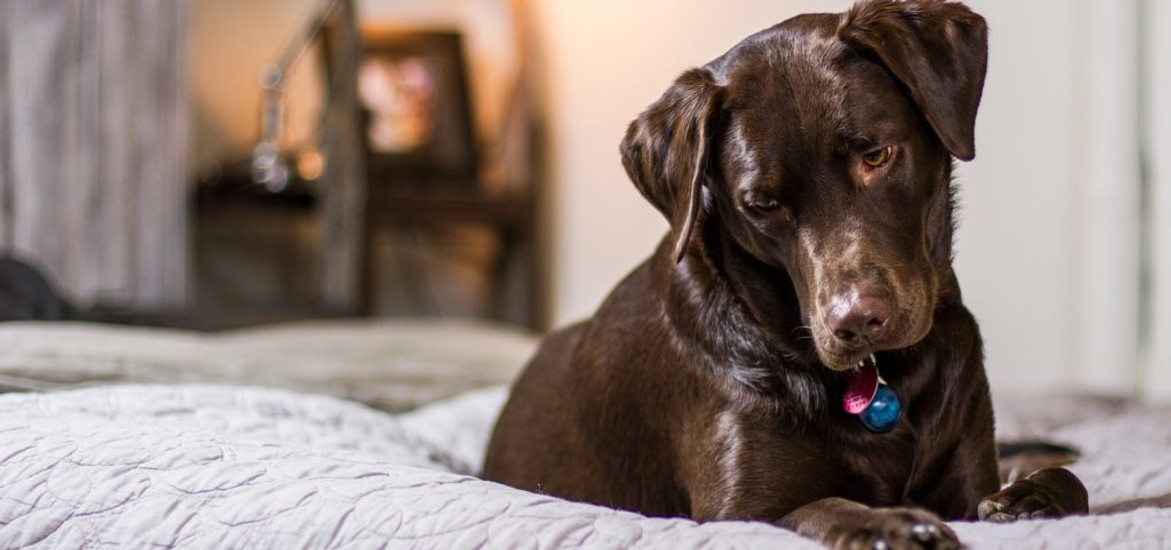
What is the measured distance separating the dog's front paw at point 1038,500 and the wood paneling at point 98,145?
353 cm

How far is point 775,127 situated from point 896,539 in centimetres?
46

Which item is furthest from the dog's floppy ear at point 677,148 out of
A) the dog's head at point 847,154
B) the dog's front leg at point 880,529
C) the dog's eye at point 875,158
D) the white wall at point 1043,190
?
the white wall at point 1043,190

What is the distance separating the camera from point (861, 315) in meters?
1.13

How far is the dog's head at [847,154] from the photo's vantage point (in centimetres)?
118

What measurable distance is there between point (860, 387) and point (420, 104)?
384cm

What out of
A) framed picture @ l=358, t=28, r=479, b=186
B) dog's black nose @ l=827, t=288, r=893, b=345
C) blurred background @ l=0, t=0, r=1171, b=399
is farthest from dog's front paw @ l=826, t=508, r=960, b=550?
framed picture @ l=358, t=28, r=479, b=186

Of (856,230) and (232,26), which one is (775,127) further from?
(232,26)

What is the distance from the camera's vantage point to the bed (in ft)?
3.52

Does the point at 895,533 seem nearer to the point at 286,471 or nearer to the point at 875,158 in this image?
the point at 875,158

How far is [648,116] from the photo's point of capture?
1.40 m

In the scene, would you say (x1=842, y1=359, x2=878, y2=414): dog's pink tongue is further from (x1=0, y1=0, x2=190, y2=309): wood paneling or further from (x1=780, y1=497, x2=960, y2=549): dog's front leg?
(x1=0, y1=0, x2=190, y2=309): wood paneling

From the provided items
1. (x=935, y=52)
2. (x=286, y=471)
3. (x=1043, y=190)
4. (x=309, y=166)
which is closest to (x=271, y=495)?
(x=286, y=471)

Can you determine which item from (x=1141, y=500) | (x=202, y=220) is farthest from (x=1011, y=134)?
(x=202, y=220)

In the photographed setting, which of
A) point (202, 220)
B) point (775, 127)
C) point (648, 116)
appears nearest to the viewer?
point (775, 127)
